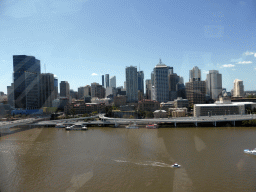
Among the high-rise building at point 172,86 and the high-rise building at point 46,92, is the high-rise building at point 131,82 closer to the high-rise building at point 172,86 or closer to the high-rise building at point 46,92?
the high-rise building at point 172,86

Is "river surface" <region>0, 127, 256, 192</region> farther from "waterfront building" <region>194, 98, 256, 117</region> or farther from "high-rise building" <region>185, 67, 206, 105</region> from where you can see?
"high-rise building" <region>185, 67, 206, 105</region>

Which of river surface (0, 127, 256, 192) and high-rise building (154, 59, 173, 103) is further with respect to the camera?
high-rise building (154, 59, 173, 103)

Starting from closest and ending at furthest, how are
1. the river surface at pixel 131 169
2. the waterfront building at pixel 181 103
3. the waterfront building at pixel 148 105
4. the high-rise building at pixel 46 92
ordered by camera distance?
the river surface at pixel 131 169 → the high-rise building at pixel 46 92 → the waterfront building at pixel 148 105 → the waterfront building at pixel 181 103

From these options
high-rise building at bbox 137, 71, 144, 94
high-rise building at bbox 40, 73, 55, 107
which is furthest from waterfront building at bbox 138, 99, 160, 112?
high-rise building at bbox 40, 73, 55, 107

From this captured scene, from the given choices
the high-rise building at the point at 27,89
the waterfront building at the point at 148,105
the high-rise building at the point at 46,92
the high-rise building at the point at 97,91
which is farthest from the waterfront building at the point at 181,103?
the high-rise building at the point at 97,91

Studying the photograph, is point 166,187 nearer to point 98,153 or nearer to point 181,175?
point 181,175

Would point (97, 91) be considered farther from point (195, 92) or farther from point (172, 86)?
point (195, 92)

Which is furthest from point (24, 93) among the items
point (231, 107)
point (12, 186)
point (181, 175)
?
point (231, 107)

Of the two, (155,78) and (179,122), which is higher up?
(155,78)
